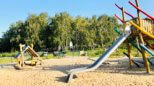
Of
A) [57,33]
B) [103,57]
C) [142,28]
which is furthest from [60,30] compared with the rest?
[103,57]

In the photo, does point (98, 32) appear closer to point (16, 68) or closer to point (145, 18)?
point (16, 68)

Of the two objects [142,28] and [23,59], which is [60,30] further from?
[142,28]

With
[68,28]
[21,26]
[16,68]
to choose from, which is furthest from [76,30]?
[16,68]

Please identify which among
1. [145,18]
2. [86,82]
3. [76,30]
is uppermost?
[76,30]

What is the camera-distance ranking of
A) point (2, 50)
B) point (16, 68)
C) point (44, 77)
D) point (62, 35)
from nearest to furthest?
1. point (44, 77)
2. point (16, 68)
3. point (62, 35)
4. point (2, 50)

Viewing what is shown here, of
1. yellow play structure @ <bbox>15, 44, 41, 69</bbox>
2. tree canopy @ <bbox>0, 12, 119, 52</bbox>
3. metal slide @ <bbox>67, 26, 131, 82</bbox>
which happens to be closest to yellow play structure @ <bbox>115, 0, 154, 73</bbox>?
metal slide @ <bbox>67, 26, 131, 82</bbox>

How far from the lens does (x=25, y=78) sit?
47.2 feet

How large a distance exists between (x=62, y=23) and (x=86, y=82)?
54.4m

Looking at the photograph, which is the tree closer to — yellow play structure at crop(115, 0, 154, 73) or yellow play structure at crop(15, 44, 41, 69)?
yellow play structure at crop(15, 44, 41, 69)

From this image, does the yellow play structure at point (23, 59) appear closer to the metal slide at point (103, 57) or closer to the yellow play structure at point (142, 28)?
the metal slide at point (103, 57)

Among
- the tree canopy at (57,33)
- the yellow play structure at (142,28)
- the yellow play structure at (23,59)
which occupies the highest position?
the tree canopy at (57,33)

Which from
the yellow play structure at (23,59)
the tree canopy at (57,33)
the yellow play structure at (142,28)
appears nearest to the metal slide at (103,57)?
the yellow play structure at (142,28)

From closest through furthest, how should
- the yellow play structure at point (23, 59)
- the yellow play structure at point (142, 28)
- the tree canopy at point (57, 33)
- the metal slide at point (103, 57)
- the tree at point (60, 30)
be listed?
1. the metal slide at point (103, 57)
2. the yellow play structure at point (142, 28)
3. the yellow play structure at point (23, 59)
4. the tree at point (60, 30)
5. the tree canopy at point (57, 33)

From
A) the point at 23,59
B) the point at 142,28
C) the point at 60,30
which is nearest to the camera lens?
the point at 142,28
